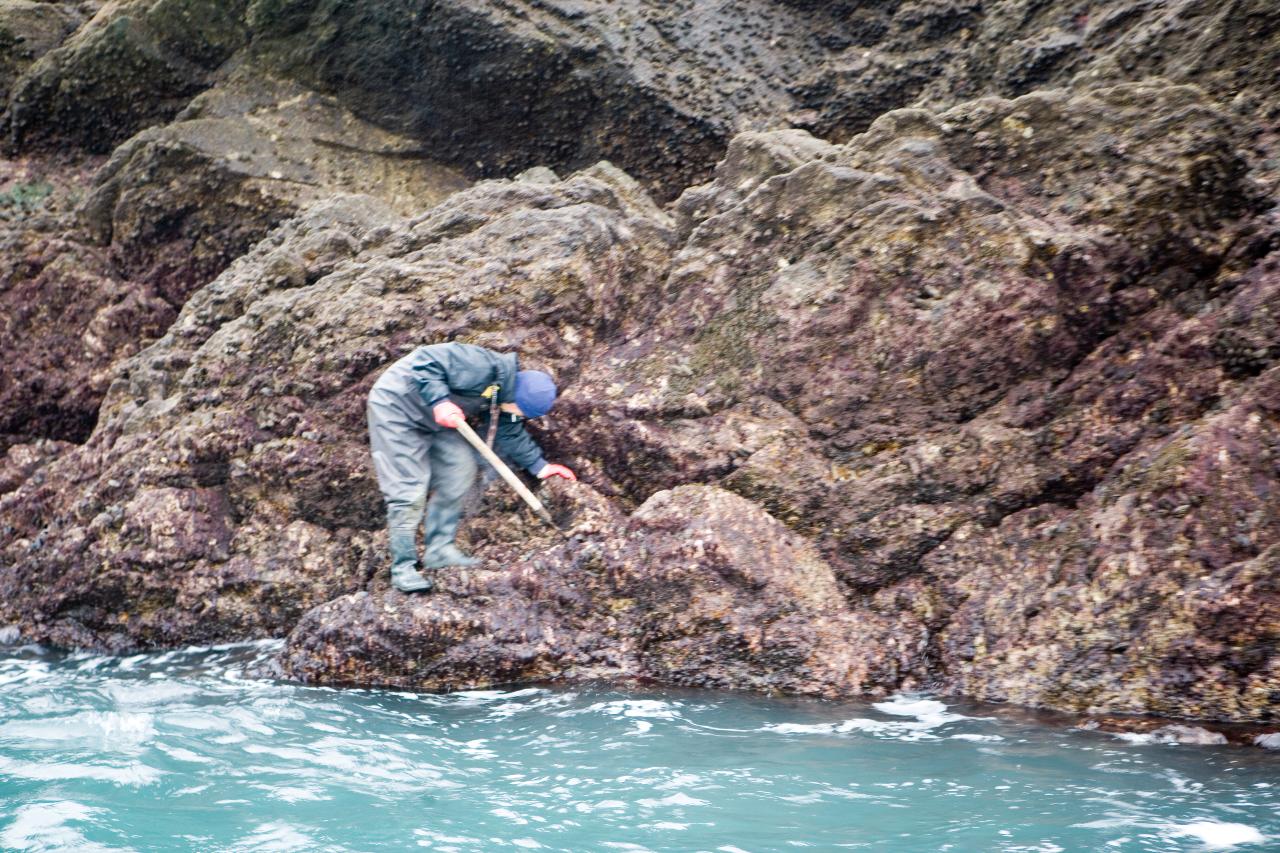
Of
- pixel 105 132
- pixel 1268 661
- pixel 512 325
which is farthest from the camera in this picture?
pixel 105 132

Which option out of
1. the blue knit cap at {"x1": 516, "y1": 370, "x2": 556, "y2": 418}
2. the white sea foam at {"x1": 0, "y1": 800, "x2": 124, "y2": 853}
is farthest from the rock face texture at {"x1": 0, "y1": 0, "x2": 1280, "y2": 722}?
the white sea foam at {"x1": 0, "y1": 800, "x2": 124, "y2": 853}

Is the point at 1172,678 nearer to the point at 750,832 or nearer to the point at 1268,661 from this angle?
the point at 1268,661

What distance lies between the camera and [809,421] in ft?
21.4

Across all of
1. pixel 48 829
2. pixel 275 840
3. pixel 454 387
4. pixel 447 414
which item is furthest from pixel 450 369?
Result: pixel 48 829

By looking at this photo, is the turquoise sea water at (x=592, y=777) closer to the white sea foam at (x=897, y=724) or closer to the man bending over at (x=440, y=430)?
the white sea foam at (x=897, y=724)

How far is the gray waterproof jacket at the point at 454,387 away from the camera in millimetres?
6348

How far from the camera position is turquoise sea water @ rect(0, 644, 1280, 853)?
3861mm

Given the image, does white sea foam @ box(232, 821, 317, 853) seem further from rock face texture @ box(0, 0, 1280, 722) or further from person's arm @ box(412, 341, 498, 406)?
person's arm @ box(412, 341, 498, 406)

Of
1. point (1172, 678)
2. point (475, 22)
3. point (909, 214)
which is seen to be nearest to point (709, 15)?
point (475, 22)

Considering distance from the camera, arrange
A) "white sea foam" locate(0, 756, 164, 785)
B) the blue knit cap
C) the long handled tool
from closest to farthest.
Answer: "white sea foam" locate(0, 756, 164, 785) < the long handled tool < the blue knit cap

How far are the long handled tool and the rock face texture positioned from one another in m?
0.19

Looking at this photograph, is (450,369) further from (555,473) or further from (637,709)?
(637,709)

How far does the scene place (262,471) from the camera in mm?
7164

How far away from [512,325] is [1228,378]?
170 inches
